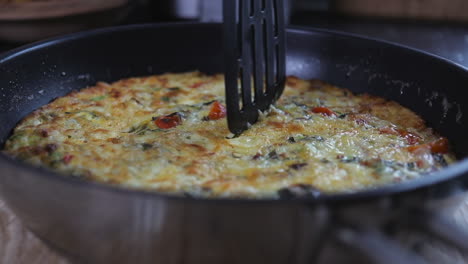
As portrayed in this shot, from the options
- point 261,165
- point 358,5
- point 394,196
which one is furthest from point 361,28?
point 394,196

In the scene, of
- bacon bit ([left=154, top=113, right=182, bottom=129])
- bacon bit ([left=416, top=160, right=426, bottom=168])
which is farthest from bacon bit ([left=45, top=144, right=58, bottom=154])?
bacon bit ([left=416, top=160, right=426, bottom=168])

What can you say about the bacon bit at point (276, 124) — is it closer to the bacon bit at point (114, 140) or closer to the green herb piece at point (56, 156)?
the bacon bit at point (114, 140)

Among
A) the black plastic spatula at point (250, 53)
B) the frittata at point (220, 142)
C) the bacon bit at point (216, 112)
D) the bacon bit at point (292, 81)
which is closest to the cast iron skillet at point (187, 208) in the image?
the frittata at point (220, 142)

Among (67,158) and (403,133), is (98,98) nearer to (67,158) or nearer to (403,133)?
(67,158)

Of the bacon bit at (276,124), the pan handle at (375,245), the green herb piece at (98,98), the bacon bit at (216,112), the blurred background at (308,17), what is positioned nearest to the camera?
the pan handle at (375,245)

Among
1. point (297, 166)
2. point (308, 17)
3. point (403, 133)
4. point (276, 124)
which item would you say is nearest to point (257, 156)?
point (297, 166)

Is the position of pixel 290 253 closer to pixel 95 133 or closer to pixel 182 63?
→ pixel 95 133
